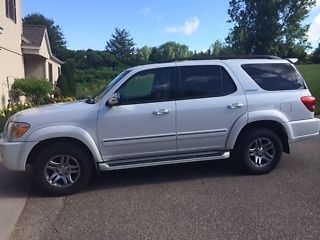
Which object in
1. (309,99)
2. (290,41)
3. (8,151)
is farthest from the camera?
(290,41)

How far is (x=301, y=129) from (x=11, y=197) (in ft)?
14.9

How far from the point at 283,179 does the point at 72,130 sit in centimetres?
319

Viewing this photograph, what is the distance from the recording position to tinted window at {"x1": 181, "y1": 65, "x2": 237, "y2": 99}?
7316mm

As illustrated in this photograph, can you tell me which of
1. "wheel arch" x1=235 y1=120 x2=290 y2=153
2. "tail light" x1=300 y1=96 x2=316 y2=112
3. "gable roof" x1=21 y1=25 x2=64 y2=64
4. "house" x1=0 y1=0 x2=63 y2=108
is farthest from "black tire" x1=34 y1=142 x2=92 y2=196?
"gable roof" x1=21 y1=25 x2=64 y2=64

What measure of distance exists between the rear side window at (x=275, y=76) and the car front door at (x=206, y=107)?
407mm

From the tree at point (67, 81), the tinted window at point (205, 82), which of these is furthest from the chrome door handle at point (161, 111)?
the tree at point (67, 81)

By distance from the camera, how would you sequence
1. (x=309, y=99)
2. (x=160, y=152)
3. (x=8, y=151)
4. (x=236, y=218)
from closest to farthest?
(x=236, y=218) → (x=8, y=151) → (x=160, y=152) → (x=309, y=99)

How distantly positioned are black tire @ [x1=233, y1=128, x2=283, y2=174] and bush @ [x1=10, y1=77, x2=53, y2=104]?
12.7m

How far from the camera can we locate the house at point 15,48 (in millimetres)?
17469

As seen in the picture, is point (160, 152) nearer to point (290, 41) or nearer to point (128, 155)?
point (128, 155)

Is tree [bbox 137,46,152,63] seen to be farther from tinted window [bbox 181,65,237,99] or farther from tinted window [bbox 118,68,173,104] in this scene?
tinted window [bbox 118,68,173,104]

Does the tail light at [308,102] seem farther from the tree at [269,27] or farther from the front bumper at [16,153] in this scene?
the tree at [269,27]

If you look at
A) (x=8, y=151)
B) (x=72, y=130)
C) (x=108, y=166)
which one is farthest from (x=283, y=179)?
(x=8, y=151)

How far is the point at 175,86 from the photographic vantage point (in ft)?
23.8
